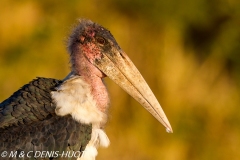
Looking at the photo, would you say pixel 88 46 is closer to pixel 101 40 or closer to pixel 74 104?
pixel 101 40

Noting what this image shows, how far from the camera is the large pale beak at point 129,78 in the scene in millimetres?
6719

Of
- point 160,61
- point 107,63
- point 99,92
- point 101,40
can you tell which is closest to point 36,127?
point 99,92

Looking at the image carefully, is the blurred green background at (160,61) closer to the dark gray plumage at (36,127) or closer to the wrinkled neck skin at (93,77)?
the wrinkled neck skin at (93,77)

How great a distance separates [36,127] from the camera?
243 inches

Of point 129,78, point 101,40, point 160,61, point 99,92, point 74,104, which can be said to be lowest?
point 74,104

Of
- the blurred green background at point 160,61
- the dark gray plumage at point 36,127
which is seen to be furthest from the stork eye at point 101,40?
the blurred green background at point 160,61

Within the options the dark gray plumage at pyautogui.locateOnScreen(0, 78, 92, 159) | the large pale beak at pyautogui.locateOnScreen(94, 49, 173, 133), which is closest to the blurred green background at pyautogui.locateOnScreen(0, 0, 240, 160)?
the large pale beak at pyautogui.locateOnScreen(94, 49, 173, 133)

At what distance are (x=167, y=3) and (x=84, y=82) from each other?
22.0ft

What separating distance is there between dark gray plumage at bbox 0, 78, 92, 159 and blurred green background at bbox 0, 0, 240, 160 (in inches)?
193

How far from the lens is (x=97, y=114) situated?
6527mm

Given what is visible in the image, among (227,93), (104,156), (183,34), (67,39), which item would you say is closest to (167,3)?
(183,34)

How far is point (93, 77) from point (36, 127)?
2.58 feet

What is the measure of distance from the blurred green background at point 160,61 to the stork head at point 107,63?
15.0 ft

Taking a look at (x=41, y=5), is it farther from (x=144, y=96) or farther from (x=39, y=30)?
(x=144, y=96)
